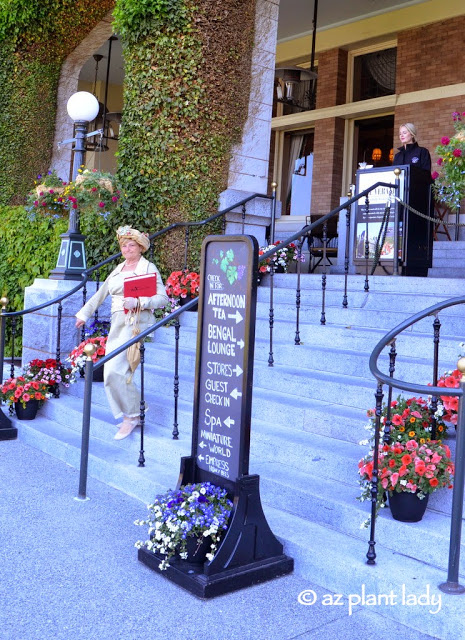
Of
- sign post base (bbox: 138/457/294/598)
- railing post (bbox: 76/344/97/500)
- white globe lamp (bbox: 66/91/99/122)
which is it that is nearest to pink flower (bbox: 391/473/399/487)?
sign post base (bbox: 138/457/294/598)

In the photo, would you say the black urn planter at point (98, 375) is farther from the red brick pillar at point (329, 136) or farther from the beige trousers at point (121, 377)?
the red brick pillar at point (329, 136)

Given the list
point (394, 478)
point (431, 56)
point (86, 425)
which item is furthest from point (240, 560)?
point (431, 56)

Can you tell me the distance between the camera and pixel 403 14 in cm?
1261

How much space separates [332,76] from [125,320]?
10148mm

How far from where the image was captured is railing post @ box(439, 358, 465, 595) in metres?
3.01

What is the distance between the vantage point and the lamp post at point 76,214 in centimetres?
735

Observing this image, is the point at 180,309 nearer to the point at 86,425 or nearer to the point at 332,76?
the point at 86,425

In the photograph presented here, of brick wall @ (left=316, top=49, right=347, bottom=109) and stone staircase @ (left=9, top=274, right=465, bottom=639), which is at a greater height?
brick wall @ (left=316, top=49, right=347, bottom=109)

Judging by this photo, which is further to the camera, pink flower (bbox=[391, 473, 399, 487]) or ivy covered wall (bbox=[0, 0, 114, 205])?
ivy covered wall (bbox=[0, 0, 114, 205])

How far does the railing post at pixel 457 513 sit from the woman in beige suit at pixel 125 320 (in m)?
2.85

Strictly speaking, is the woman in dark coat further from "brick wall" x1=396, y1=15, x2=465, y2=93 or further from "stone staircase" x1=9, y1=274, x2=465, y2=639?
"brick wall" x1=396, y1=15, x2=465, y2=93

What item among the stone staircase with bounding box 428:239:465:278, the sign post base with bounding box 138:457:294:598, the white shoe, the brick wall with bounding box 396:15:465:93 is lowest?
the sign post base with bounding box 138:457:294:598

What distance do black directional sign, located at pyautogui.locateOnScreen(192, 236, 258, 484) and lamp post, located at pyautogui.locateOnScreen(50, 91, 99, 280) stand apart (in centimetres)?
400

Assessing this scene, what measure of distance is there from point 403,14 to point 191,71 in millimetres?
6298
